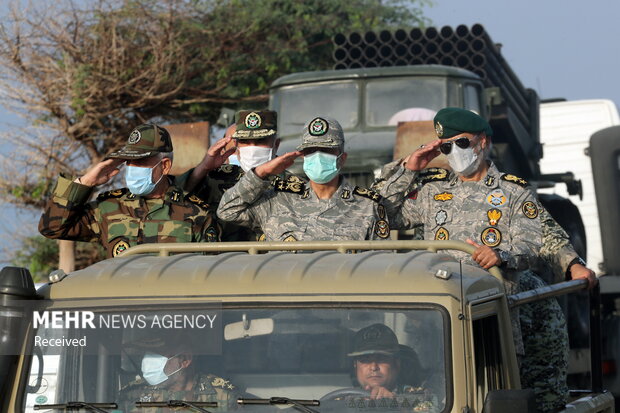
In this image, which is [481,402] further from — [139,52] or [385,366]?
[139,52]

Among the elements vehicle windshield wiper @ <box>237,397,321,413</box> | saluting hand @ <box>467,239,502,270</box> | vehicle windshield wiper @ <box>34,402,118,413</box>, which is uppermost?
saluting hand @ <box>467,239,502,270</box>

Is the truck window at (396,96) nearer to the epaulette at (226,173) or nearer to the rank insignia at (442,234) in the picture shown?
the epaulette at (226,173)

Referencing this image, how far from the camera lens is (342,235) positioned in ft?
17.3

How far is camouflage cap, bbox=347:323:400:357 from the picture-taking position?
Answer: 391 cm

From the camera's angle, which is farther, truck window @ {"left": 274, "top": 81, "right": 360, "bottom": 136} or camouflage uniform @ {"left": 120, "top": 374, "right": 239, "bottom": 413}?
truck window @ {"left": 274, "top": 81, "right": 360, "bottom": 136}

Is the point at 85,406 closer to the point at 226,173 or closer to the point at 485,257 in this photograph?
the point at 485,257

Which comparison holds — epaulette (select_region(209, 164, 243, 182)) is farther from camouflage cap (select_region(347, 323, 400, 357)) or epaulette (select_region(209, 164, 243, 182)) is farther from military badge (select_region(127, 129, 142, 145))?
camouflage cap (select_region(347, 323, 400, 357))

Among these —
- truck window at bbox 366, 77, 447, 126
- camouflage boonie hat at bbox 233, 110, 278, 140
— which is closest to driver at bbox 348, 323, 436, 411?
camouflage boonie hat at bbox 233, 110, 278, 140

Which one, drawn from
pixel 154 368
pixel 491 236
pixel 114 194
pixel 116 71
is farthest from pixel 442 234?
pixel 116 71

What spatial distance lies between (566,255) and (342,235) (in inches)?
39.3

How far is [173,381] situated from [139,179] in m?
1.52

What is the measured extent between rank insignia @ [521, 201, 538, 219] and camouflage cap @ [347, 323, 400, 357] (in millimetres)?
1577

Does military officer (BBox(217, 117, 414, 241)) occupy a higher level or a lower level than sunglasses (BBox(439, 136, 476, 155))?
lower

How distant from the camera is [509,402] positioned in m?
3.55
